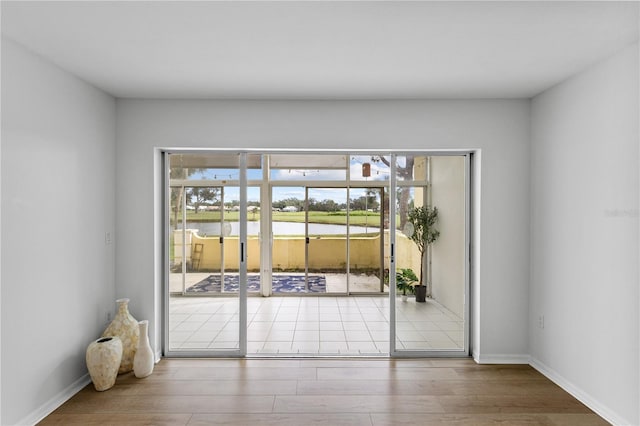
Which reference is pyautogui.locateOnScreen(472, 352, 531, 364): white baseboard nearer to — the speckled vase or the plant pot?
the plant pot

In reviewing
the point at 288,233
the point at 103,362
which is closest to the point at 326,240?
the point at 288,233

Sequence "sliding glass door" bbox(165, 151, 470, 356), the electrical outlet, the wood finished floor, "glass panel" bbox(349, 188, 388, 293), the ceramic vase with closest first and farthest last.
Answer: the wood finished floor
the ceramic vase
the electrical outlet
"sliding glass door" bbox(165, 151, 470, 356)
"glass panel" bbox(349, 188, 388, 293)

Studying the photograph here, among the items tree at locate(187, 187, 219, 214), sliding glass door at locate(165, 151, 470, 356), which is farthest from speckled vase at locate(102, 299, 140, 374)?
tree at locate(187, 187, 219, 214)

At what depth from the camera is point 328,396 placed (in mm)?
3061

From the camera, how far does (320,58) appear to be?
2.76m

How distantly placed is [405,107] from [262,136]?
1471 mm

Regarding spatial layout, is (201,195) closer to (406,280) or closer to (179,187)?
(179,187)

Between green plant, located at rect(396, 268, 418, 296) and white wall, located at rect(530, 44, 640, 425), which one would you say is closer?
white wall, located at rect(530, 44, 640, 425)

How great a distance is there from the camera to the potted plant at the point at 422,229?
3.97 m

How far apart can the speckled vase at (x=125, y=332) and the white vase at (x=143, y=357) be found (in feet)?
0.29

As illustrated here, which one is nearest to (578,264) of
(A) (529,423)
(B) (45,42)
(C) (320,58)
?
(A) (529,423)

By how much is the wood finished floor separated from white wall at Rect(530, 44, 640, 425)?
0.30 m

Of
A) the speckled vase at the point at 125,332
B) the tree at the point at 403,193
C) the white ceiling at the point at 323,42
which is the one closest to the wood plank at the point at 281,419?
the speckled vase at the point at 125,332

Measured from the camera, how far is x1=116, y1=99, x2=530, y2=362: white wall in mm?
3768
